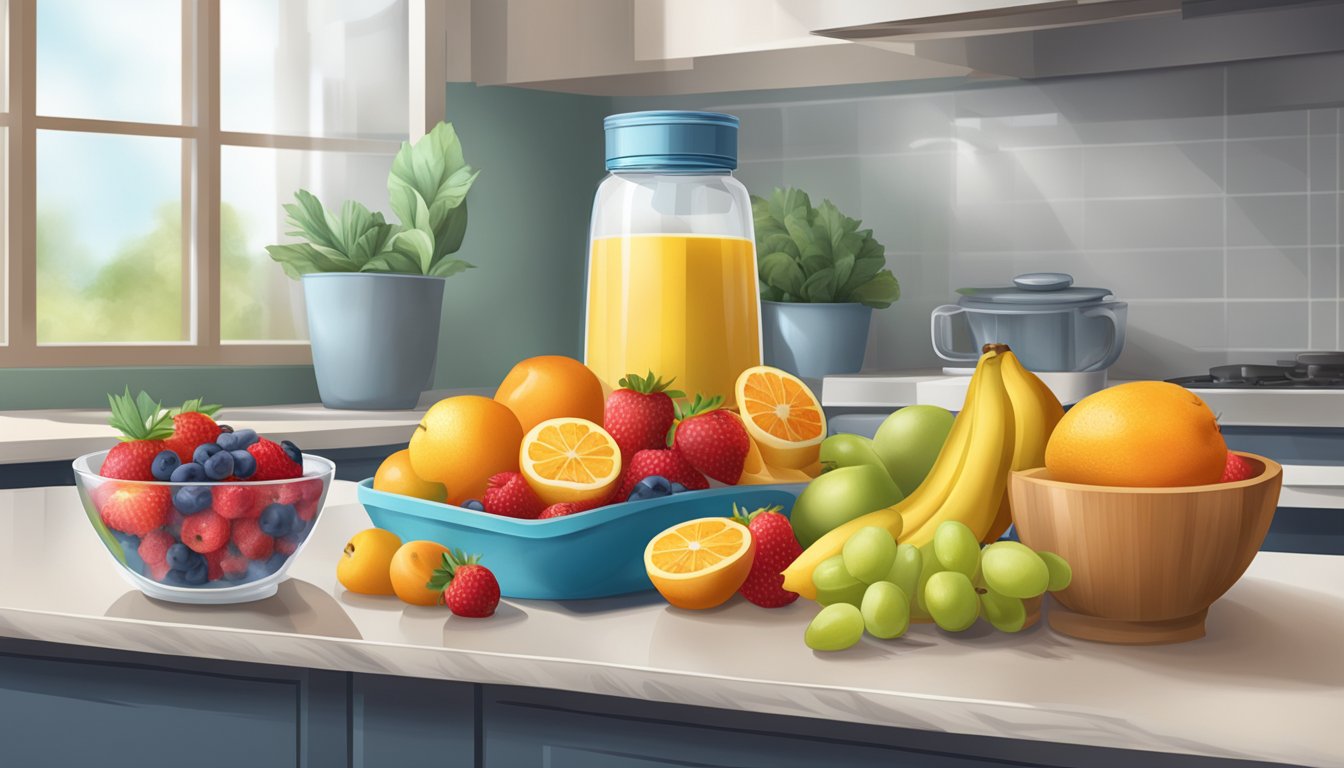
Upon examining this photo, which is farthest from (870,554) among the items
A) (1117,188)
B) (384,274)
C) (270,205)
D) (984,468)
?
(1117,188)

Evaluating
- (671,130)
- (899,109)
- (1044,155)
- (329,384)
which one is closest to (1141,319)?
(1044,155)

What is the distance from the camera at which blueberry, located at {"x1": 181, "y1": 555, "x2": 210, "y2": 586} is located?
846 millimetres

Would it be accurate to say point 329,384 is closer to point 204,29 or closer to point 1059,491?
point 204,29

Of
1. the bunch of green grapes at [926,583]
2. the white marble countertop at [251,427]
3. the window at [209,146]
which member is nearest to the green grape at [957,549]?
the bunch of green grapes at [926,583]

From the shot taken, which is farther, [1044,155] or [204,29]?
[1044,155]

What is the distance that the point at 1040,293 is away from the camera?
8.81 feet

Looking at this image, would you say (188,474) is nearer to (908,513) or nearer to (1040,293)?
(908,513)

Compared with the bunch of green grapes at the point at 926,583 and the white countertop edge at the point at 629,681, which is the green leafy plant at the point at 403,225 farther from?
the bunch of green grapes at the point at 926,583

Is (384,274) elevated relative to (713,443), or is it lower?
elevated

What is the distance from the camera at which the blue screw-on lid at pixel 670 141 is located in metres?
1.03

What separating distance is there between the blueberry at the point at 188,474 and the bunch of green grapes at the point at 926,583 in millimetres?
380

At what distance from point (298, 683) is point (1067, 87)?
104 inches

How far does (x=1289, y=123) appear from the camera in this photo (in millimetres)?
2824

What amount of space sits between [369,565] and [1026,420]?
44 cm
